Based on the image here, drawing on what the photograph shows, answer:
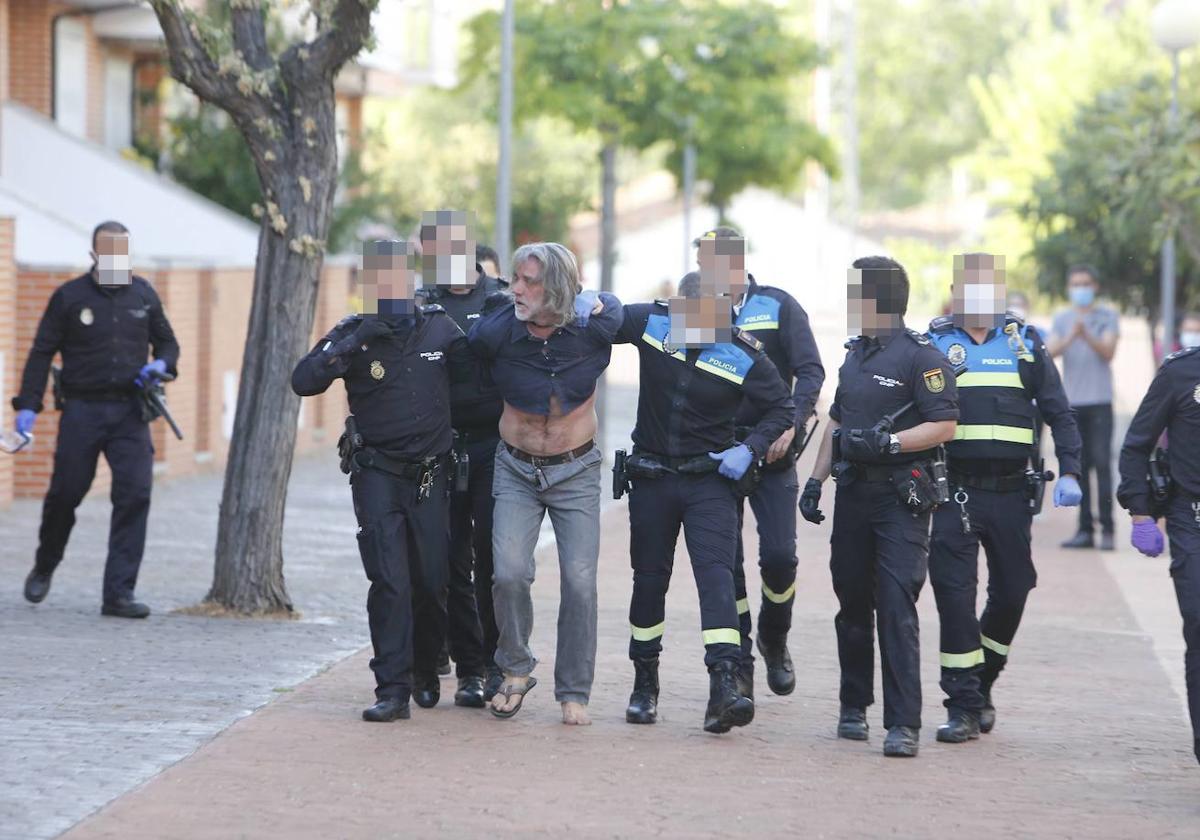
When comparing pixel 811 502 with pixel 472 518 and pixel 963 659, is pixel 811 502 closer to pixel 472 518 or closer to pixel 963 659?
pixel 963 659

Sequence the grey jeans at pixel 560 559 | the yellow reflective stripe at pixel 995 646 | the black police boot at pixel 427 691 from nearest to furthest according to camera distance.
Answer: the grey jeans at pixel 560 559 < the black police boot at pixel 427 691 < the yellow reflective stripe at pixel 995 646

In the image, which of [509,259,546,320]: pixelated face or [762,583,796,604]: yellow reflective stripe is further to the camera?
[762,583,796,604]: yellow reflective stripe

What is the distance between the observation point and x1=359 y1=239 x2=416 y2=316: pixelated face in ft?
26.9

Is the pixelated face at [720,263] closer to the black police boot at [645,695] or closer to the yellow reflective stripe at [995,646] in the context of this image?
the black police boot at [645,695]

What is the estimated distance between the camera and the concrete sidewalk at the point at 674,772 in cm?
668

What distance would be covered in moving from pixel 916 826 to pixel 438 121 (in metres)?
78.7

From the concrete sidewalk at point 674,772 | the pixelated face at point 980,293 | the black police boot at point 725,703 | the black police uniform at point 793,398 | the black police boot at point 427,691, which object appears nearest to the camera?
the concrete sidewalk at point 674,772

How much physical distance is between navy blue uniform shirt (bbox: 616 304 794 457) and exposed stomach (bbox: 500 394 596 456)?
268 mm

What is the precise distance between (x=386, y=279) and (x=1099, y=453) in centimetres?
887

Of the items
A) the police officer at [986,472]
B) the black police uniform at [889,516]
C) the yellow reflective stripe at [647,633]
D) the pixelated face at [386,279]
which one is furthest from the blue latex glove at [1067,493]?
the pixelated face at [386,279]

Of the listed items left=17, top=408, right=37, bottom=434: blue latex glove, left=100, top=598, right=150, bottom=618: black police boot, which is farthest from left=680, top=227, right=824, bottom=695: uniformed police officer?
left=17, top=408, right=37, bottom=434: blue latex glove

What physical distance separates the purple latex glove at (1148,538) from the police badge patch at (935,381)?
906 mm

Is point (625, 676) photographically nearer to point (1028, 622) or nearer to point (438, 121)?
A: point (1028, 622)

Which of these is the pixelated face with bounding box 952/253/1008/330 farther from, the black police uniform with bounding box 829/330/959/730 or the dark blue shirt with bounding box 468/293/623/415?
the dark blue shirt with bounding box 468/293/623/415
